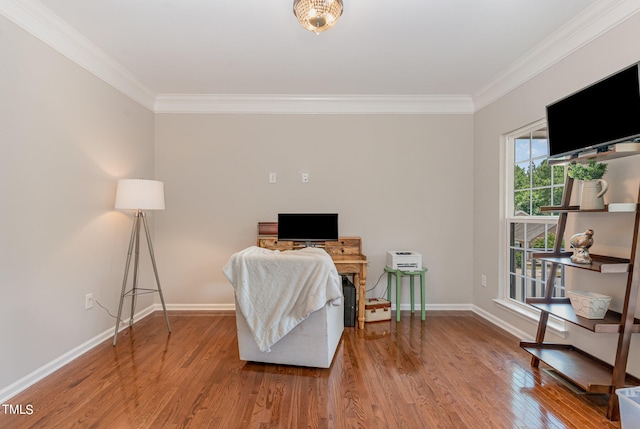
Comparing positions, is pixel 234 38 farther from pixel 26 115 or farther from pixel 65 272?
pixel 65 272

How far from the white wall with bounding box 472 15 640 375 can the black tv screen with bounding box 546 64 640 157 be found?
0.27 metres

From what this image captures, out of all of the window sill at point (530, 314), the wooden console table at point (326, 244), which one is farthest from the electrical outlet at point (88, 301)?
the window sill at point (530, 314)

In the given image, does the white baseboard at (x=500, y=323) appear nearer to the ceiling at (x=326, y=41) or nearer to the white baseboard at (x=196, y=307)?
the ceiling at (x=326, y=41)

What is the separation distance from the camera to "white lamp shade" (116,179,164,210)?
2.75 meters

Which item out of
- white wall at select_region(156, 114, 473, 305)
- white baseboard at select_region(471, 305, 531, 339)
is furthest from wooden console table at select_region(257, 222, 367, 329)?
white baseboard at select_region(471, 305, 531, 339)

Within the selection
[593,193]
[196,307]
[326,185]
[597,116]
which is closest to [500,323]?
[593,193]

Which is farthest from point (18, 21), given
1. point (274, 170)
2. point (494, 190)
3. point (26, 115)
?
point (494, 190)

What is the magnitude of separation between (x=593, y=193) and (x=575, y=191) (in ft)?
1.60

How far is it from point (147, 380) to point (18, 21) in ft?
8.16

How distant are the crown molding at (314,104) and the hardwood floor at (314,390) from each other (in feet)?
8.16

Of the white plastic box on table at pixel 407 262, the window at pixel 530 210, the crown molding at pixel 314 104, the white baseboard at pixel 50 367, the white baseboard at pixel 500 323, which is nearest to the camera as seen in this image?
the white baseboard at pixel 50 367

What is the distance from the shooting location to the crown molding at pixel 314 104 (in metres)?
3.65

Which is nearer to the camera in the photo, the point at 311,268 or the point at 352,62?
the point at 311,268

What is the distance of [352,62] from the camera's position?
2.85 metres
